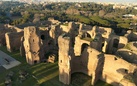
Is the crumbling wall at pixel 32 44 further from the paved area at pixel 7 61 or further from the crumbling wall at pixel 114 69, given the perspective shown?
the crumbling wall at pixel 114 69

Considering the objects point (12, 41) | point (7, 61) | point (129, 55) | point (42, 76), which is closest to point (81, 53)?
point (42, 76)

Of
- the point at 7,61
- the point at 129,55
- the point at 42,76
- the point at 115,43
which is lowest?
the point at 42,76

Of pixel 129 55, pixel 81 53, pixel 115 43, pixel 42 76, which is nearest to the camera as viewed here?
pixel 42 76

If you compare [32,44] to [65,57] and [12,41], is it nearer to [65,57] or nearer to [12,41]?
[12,41]

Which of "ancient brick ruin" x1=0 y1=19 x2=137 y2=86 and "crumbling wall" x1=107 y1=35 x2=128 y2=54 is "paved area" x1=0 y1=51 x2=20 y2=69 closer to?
"ancient brick ruin" x1=0 y1=19 x2=137 y2=86

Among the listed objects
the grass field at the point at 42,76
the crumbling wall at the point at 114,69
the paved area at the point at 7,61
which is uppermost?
the crumbling wall at the point at 114,69

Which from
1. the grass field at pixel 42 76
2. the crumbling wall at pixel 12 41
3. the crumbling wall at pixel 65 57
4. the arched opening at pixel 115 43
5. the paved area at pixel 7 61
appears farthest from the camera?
the arched opening at pixel 115 43

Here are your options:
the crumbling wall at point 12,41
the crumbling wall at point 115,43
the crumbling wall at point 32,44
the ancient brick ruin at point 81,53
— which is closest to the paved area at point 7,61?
the crumbling wall at point 12,41
